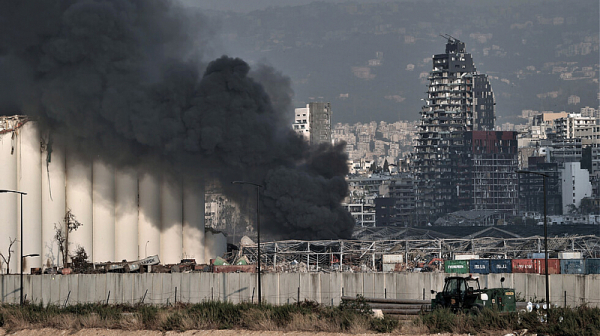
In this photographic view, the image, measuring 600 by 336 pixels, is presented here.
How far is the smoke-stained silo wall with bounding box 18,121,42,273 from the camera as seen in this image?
8019 cm

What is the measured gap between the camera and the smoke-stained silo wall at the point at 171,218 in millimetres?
86688

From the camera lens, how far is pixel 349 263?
262 feet

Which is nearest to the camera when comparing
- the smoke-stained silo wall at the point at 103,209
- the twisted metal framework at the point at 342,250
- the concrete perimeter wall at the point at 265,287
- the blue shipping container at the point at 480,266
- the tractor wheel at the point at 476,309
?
the tractor wheel at the point at 476,309

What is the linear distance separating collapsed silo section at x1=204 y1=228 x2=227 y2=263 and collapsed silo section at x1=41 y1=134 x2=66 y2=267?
49.4ft

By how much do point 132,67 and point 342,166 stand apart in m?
25.5

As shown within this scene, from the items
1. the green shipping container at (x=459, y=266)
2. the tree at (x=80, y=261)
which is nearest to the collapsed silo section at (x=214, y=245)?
the tree at (x=80, y=261)

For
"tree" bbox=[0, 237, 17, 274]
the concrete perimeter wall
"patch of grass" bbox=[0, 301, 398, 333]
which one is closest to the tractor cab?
"patch of grass" bbox=[0, 301, 398, 333]

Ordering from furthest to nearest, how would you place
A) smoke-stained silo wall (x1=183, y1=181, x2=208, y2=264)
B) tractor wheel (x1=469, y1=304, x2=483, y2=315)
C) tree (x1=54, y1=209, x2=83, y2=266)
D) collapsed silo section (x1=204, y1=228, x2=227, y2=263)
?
1. collapsed silo section (x1=204, y1=228, x2=227, y2=263)
2. smoke-stained silo wall (x1=183, y1=181, x2=208, y2=264)
3. tree (x1=54, y1=209, x2=83, y2=266)
4. tractor wheel (x1=469, y1=304, x2=483, y2=315)

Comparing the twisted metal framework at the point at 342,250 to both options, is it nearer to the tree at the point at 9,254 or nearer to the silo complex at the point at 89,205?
the silo complex at the point at 89,205

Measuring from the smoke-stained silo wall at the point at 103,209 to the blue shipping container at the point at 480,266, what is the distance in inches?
1532

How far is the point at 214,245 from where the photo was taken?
8912cm

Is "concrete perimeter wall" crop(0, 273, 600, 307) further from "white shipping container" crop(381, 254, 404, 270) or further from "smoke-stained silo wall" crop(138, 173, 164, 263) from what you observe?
"smoke-stained silo wall" crop(138, 173, 164, 263)

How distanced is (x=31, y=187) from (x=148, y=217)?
1224 centimetres

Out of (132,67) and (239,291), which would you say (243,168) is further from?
(239,291)
